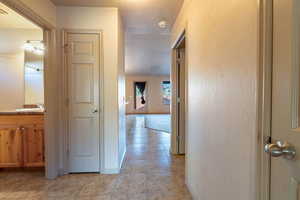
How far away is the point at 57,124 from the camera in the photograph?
251cm

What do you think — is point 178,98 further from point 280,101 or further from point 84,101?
point 280,101

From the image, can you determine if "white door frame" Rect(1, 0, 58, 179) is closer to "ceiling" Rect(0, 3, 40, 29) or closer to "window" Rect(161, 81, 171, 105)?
"ceiling" Rect(0, 3, 40, 29)

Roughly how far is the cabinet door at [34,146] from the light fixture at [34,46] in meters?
1.45

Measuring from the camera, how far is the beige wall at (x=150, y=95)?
35.5ft

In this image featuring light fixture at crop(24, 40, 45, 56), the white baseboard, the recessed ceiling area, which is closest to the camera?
the white baseboard

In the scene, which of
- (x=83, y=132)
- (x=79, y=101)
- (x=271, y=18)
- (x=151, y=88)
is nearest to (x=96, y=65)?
(x=79, y=101)

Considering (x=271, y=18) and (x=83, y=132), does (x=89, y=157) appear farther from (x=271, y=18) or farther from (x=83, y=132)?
Answer: (x=271, y=18)

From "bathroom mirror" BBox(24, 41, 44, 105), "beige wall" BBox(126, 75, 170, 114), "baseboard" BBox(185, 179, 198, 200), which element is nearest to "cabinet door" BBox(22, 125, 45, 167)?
"bathroom mirror" BBox(24, 41, 44, 105)

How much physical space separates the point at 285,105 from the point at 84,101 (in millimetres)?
2352

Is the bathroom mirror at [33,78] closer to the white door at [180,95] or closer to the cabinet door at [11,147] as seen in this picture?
the cabinet door at [11,147]

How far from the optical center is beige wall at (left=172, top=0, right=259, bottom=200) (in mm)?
942

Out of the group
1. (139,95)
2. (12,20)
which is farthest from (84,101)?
(139,95)

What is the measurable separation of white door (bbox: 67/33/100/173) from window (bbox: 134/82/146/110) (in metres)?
8.32

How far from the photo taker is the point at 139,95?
36.1 feet
